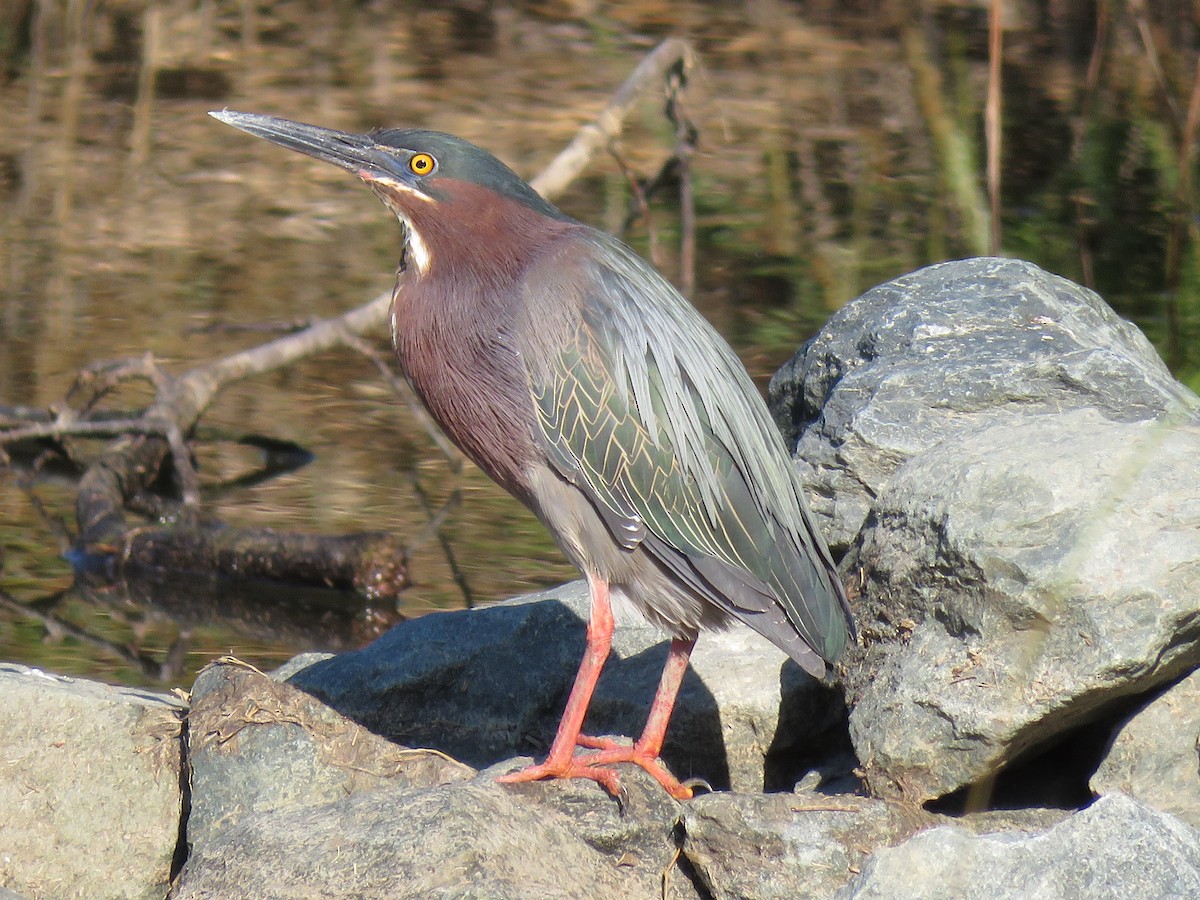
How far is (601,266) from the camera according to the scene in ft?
14.0

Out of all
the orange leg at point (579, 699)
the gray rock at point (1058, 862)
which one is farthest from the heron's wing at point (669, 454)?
the gray rock at point (1058, 862)

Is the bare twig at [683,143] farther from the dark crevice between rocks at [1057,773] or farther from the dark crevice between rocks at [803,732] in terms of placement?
the dark crevice between rocks at [1057,773]

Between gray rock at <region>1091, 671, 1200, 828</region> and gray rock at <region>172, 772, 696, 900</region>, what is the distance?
3.40ft

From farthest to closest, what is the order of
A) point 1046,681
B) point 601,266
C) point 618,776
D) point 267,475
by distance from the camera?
point 267,475, point 601,266, point 618,776, point 1046,681

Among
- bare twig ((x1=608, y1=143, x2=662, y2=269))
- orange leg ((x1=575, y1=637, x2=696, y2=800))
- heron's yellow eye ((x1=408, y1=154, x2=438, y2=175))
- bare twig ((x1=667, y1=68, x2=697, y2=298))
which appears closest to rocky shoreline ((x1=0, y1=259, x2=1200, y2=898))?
orange leg ((x1=575, y1=637, x2=696, y2=800))

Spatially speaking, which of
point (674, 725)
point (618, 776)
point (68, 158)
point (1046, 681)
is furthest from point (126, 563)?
point (68, 158)

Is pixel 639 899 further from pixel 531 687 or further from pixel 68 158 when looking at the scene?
pixel 68 158

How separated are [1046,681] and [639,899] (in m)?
1.03

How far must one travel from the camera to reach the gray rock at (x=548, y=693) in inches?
180

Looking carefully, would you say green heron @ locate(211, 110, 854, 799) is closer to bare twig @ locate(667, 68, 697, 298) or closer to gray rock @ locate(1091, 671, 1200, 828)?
gray rock @ locate(1091, 671, 1200, 828)

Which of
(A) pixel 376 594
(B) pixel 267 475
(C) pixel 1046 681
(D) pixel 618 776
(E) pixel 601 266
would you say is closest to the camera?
(C) pixel 1046 681

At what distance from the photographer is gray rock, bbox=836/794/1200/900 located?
312cm

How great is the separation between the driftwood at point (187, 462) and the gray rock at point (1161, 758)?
319 cm

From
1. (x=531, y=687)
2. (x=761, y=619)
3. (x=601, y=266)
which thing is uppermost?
(x=601, y=266)
